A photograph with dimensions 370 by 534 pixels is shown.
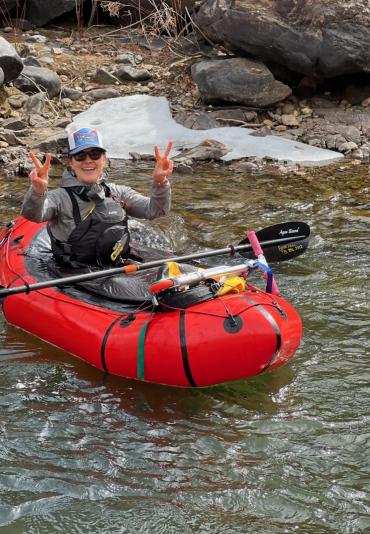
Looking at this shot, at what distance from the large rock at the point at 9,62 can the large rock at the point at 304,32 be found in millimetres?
2922

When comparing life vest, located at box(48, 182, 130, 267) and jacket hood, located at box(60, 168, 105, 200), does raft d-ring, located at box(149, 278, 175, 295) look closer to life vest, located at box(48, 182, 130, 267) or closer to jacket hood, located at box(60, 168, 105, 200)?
life vest, located at box(48, 182, 130, 267)

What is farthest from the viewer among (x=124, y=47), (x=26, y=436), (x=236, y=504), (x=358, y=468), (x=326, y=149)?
(x=124, y=47)

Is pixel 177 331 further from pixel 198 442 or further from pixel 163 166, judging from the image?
pixel 163 166

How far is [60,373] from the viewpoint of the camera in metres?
4.63

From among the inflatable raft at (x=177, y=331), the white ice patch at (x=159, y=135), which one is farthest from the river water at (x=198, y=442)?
the white ice patch at (x=159, y=135)

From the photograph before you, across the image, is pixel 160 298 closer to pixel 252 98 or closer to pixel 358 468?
pixel 358 468

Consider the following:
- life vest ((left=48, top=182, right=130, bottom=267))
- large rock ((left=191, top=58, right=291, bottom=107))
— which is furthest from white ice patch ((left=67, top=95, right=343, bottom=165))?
life vest ((left=48, top=182, right=130, bottom=267))

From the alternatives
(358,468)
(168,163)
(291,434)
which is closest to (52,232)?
(168,163)

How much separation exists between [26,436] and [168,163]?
1987 mm

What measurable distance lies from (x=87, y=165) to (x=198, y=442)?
6.75 feet

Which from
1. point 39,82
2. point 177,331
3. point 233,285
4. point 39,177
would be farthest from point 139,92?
point 177,331

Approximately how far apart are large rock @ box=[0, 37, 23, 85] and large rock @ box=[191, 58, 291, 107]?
264 cm

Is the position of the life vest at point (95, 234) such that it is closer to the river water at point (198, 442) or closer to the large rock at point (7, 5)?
the river water at point (198, 442)

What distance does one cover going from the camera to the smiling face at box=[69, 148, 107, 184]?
16.0ft
